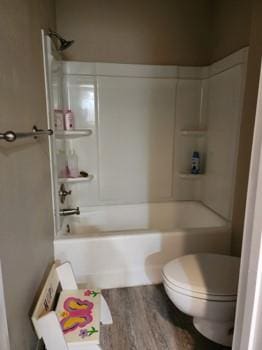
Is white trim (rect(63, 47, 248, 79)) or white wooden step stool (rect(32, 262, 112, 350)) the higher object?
white trim (rect(63, 47, 248, 79))

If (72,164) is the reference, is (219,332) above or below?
below

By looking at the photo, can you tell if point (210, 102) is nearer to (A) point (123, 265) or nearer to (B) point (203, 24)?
(B) point (203, 24)

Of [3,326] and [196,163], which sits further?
[196,163]

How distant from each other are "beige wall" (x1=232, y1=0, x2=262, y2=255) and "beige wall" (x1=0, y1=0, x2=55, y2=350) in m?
1.24

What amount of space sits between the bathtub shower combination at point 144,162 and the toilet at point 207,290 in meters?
0.42

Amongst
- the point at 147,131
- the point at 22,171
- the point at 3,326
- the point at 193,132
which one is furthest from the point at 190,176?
the point at 3,326

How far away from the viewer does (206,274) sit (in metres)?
1.26

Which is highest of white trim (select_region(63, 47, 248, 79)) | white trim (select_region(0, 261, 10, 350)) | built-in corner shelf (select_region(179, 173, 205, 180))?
white trim (select_region(63, 47, 248, 79))

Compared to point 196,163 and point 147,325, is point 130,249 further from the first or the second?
point 196,163

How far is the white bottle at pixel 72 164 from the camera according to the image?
2061 millimetres

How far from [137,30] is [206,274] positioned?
193 cm

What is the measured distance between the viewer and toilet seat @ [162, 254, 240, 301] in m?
1.14

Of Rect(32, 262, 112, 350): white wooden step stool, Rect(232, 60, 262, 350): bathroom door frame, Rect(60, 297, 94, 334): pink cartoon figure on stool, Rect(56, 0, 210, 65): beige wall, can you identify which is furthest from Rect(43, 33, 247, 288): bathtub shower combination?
Rect(232, 60, 262, 350): bathroom door frame

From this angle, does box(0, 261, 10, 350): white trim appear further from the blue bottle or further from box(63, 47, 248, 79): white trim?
the blue bottle
